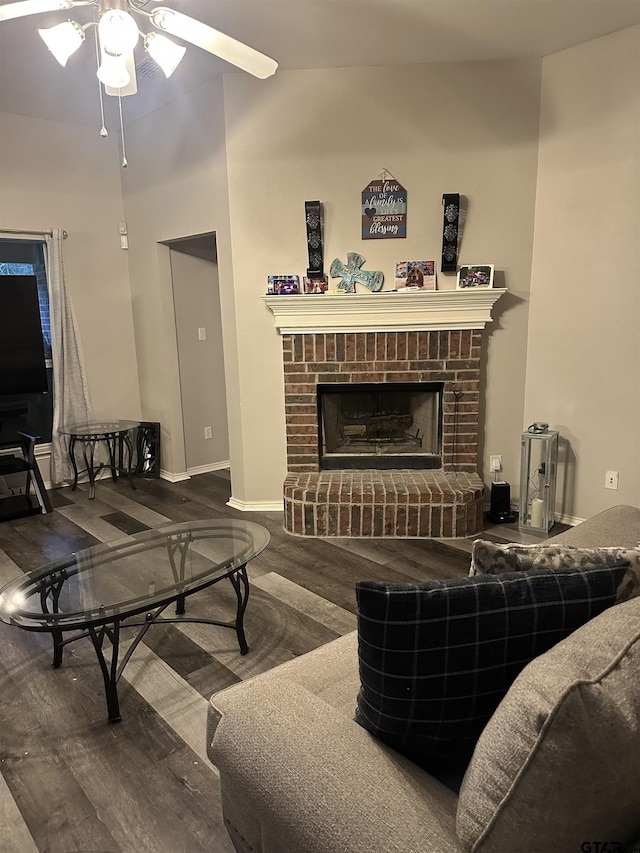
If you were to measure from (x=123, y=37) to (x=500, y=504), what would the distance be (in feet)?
10.6

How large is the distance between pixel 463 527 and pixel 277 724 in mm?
2567

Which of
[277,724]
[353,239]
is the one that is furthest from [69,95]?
[277,724]

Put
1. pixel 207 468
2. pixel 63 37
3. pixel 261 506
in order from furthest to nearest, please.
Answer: pixel 207 468 → pixel 261 506 → pixel 63 37

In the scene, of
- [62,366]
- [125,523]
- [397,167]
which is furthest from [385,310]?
[62,366]

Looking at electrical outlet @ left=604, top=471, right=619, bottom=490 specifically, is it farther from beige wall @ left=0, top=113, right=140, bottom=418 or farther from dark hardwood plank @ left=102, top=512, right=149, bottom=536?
beige wall @ left=0, top=113, right=140, bottom=418

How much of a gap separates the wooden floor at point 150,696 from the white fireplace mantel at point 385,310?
1.36 meters

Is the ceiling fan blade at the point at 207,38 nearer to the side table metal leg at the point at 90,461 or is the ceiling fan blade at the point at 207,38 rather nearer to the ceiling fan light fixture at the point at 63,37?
the ceiling fan light fixture at the point at 63,37

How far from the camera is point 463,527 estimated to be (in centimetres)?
356

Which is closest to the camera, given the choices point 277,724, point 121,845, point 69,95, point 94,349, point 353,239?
point 277,724

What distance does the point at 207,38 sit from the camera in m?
2.18

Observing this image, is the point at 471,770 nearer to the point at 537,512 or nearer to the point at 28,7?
the point at 28,7

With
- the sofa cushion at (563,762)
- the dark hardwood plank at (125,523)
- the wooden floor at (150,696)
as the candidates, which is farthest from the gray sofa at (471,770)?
the dark hardwood plank at (125,523)

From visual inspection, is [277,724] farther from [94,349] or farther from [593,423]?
[94,349]

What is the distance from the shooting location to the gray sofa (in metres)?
0.80
